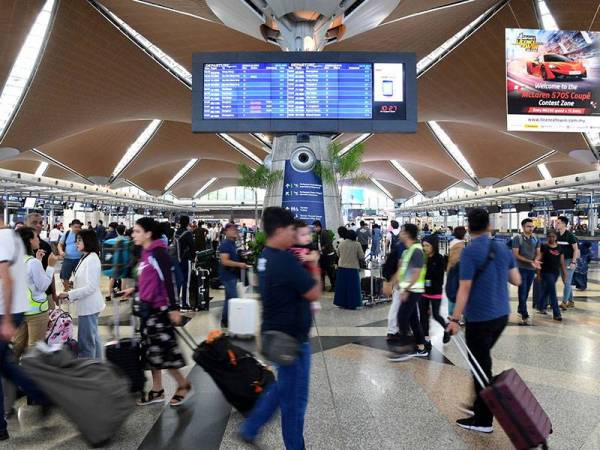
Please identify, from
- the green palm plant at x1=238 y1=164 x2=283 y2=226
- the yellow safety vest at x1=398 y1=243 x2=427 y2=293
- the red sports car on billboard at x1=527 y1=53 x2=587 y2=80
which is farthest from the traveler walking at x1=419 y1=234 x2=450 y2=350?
the green palm plant at x1=238 y1=164 x2=283 y2=226

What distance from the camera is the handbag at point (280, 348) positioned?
239 centimetres

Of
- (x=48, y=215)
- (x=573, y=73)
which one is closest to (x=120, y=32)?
(x=48, y=215)

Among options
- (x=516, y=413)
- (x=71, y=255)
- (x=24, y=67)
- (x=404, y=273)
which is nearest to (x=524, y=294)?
(x=404, y=273)

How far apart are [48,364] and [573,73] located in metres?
9.15

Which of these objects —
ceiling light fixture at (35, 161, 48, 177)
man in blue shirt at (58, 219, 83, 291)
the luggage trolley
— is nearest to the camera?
man in blue shirt at (58, 219, 83, 291)

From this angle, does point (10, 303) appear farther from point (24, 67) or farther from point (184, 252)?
point (24, 67)

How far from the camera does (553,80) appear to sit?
816 centimetres

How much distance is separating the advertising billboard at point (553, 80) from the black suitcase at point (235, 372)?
6.90 meters

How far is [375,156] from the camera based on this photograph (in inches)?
1740

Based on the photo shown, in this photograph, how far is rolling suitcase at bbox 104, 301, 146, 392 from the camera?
11.6 feet

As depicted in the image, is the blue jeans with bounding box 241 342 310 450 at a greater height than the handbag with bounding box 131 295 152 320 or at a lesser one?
lesser

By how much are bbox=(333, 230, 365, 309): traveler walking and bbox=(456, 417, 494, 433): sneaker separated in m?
4.59

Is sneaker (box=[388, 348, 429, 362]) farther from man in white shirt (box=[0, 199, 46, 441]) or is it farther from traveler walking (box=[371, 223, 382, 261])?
traveler walking (box=[371, 223, 382, 261])

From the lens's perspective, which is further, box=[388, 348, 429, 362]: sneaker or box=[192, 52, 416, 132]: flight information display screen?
box=[192, 52, 416, 132]: flight information display screen
